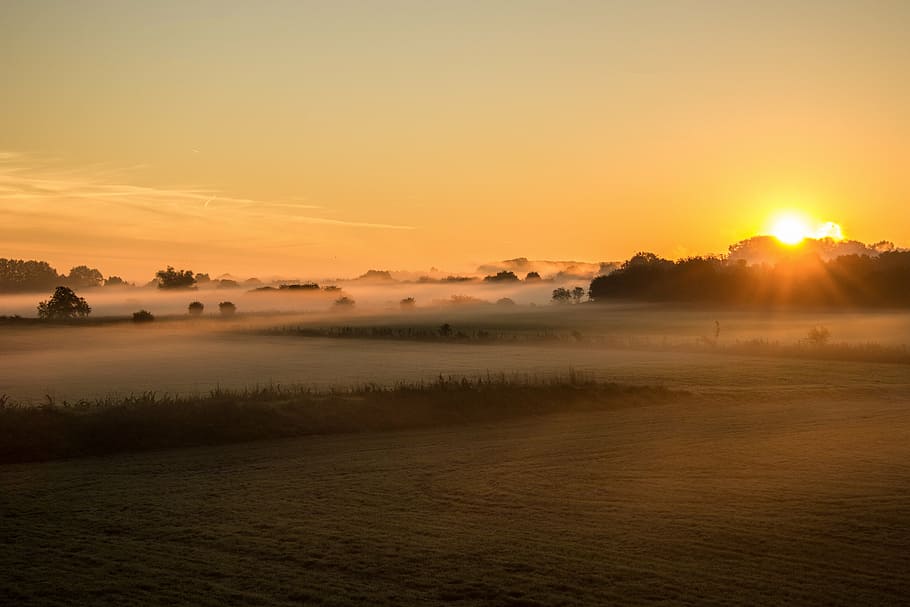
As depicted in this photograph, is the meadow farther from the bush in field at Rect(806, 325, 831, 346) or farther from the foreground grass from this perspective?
the bush in field at Rect(806, 325, 831, 346)

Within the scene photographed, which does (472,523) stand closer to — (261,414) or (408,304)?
(261,414)

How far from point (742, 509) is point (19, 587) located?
8838mm

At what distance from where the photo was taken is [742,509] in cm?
1241

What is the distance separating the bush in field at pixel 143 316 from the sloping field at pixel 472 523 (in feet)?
218

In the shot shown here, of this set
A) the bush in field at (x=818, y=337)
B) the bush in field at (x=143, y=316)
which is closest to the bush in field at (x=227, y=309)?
the bush in field at (x=143, y=316)

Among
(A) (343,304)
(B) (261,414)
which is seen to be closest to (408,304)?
(A) (343,304)

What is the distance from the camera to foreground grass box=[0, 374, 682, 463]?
18.1 m

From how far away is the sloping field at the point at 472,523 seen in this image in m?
9.09

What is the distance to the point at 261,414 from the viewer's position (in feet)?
67.6

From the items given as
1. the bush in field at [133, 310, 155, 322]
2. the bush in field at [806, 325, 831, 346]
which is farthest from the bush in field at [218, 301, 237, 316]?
the bush in field at [806, 325, 831, 346]

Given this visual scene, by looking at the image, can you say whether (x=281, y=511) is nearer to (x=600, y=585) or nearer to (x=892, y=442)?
(x=600, y=585)

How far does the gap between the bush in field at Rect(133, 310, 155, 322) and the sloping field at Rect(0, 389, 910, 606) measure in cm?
6639

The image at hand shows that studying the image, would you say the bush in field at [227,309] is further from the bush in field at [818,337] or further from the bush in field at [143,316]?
the bush in field at [818,337]

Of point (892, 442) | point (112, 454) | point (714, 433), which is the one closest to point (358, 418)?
point (112, 454)
